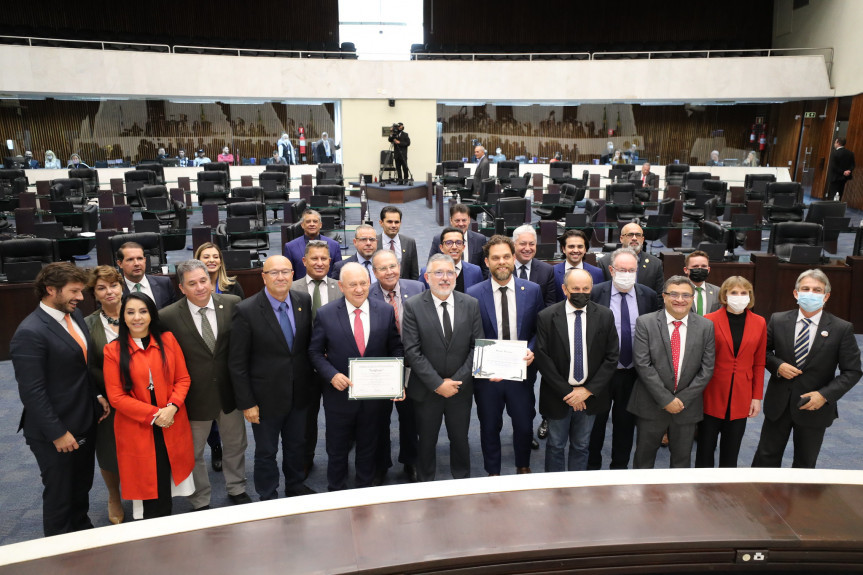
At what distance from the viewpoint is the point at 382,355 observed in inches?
146

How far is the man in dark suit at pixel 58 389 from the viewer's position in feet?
10.2

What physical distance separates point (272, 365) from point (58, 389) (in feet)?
3.45

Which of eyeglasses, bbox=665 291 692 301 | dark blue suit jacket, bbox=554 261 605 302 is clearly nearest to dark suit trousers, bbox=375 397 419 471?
dark blue suit jacket, bbox=554 261 605 302

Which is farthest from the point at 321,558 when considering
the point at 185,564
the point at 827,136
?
the point at 827,136

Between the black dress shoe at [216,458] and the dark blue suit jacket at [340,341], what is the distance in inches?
44.8

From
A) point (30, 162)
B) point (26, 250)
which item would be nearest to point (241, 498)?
point (26, 250)

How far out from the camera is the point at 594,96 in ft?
63.6

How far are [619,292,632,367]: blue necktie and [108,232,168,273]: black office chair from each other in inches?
192

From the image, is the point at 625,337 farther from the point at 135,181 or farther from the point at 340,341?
the point at 135,181

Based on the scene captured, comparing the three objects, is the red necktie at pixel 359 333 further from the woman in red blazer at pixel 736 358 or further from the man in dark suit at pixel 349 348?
the woman in red blazer at pixel 736 358

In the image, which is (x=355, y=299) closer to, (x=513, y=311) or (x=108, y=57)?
(x=513, y=311)

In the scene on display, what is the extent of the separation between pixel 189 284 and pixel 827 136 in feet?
62.9

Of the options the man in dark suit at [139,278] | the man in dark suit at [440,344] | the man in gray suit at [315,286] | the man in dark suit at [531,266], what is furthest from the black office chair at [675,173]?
the man in dark suit at [139,278]

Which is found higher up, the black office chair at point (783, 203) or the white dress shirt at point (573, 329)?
the black office chair at point (783, 203)
